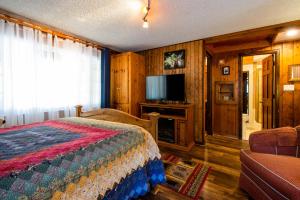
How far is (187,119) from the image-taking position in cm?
320

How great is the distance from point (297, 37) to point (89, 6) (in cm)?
387

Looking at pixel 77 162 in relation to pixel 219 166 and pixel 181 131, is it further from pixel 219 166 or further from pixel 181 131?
pixel 181 131

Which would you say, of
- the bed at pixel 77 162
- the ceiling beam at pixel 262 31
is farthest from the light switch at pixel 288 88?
the bed at pixel 77 162

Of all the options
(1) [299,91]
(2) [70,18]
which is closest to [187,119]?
(1) [299,91]

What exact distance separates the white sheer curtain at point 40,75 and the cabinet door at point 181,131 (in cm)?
206

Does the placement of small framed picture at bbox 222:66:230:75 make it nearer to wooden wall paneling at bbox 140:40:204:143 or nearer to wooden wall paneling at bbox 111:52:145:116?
wooden wall paneling at bbox 140:40:204:143

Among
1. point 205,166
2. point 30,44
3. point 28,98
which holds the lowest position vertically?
point 205,166

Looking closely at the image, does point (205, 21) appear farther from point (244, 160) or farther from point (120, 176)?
point (120, 176)


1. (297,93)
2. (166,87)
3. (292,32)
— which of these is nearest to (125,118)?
(166,87)

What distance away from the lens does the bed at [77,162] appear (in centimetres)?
79

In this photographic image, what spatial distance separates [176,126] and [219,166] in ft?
3.70

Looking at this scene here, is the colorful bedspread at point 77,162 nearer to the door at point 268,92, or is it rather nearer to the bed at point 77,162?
the bed at point 77,162

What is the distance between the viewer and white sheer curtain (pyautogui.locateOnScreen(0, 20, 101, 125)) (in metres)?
2.31

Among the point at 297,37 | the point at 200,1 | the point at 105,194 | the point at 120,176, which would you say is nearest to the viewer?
the point at 105,194
